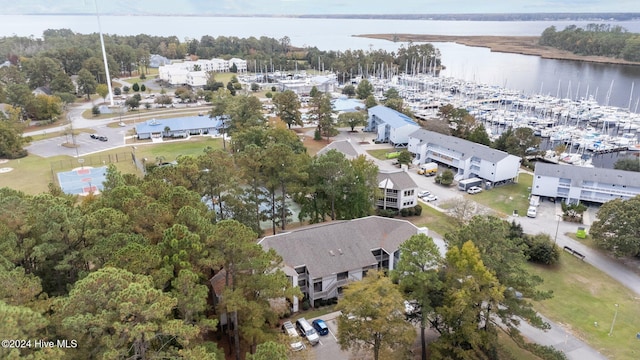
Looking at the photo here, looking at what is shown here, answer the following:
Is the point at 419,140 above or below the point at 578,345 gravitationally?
above

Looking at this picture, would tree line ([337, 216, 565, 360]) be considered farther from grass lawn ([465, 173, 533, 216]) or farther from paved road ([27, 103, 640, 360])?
grass lawn ([465, 173, 533, 216])

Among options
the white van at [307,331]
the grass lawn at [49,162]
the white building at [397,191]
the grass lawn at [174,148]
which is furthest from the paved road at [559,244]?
the grass lawn at [49,162]

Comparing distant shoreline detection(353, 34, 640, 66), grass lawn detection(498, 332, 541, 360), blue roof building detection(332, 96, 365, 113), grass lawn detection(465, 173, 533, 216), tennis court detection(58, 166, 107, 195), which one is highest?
distant shoreline detection(353, 34, 640, 66)

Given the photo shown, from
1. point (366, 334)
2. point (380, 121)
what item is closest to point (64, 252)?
point (366, 334)

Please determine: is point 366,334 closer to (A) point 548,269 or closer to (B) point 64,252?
(B) point 64,252

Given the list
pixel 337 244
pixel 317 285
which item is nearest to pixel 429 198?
pixel 337 244

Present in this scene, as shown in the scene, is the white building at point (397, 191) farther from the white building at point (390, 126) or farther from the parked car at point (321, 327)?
the white building at point (390, 126)

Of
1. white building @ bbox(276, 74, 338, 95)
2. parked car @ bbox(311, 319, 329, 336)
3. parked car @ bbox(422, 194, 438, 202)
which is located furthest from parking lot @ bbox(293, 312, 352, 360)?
white building @ bbox(276, 74, 338, 95)
